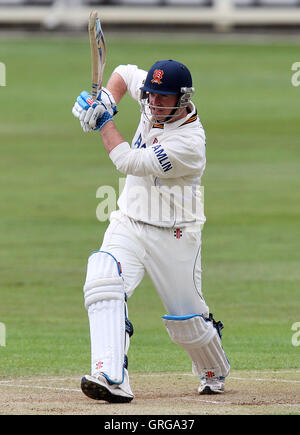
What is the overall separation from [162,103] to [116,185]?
39.2 feet

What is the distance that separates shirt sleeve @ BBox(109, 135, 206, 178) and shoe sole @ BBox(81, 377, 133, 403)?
1.42 meters

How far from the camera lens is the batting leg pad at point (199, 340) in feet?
23.7

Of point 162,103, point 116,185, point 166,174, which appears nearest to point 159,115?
point 162,103

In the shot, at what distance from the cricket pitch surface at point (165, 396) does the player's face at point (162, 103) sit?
6.24 ft

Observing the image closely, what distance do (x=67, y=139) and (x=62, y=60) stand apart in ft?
45.4

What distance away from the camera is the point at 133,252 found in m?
7.16

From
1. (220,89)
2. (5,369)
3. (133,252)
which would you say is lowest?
(5,369)

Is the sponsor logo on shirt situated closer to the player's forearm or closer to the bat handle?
the bat handle

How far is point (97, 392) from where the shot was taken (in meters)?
6.53

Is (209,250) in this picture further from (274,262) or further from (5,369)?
(5,369)

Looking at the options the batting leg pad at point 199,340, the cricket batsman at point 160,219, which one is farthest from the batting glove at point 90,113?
the batting leg pad at point 199,340

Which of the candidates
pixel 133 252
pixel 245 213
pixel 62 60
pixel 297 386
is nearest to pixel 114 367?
pixel 133 252

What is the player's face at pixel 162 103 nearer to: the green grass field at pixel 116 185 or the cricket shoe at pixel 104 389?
the cricket shoe at pixel 104 389

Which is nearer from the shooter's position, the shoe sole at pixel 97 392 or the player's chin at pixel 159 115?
the shoe sole at pixel 97 392
